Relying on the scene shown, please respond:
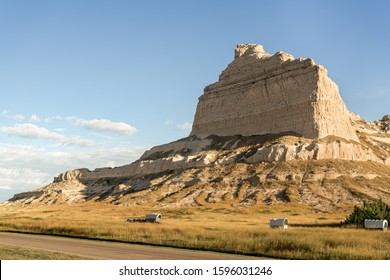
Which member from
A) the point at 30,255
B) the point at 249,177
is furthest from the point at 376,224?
the point at 249,177

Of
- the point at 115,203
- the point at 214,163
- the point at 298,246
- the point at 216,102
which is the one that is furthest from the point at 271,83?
the point at 298,246

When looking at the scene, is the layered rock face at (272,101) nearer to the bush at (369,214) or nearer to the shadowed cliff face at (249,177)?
the shadowed cliff face at (249,177)

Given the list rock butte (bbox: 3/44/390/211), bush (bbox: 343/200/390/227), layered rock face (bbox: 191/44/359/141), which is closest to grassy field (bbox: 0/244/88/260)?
bush (bbox: 343/200/390/227)

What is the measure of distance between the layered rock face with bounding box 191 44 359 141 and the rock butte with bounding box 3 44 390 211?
29 centimetres

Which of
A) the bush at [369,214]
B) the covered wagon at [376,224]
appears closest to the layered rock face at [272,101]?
the bush at [369,214]

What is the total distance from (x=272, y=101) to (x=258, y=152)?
2112cm

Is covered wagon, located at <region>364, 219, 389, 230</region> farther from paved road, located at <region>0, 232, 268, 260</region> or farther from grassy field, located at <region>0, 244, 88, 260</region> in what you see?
grassy field, located at <region>0, 244, 88, 260</region>

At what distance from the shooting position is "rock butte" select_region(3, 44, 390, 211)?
282 feet

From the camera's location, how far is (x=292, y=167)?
9000 cm

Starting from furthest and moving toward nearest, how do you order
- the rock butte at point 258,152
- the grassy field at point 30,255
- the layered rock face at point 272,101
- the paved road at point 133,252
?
the layered rock face at point 272,101
the rock butte at point 258,152
the paved road at point 133,252
the grassy field at point 30,255

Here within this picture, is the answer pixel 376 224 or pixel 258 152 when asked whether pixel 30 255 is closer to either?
pixel 376 224

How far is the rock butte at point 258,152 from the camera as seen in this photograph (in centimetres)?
8588

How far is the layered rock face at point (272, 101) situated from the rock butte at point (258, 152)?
29cm

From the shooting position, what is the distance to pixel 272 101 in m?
114
